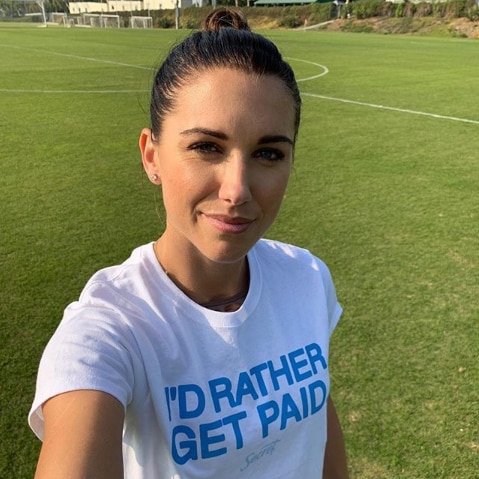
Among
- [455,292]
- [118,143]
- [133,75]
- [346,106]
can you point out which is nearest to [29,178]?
[118,143]

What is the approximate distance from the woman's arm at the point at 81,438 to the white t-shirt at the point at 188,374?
27 mm

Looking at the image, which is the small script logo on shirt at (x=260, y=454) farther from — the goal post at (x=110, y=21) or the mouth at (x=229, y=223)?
the goal post at (x=110, y=21)

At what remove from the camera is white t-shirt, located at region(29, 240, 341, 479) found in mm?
1157

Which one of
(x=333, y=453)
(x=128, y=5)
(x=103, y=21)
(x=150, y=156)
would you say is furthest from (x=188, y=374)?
(x=128, y=5)

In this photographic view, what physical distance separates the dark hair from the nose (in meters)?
0.23

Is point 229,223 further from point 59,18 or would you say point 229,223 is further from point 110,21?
point 59,18

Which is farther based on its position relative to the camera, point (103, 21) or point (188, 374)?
point (103, 21)

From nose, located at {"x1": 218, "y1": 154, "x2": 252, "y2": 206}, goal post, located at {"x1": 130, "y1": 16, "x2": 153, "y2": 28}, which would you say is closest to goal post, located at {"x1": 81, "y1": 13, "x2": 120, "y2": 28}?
goal post, located at {"x1": 130, "y1": 16, "x2": 153, "y2": 28}

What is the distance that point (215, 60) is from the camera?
4.37ft

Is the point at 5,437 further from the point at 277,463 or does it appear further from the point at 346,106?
the point at 346,106

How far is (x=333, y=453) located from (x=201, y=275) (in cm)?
79

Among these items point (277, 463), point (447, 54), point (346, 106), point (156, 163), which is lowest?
point (447, 54)

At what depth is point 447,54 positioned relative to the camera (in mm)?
22953

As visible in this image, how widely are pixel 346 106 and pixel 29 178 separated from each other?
6962mm
